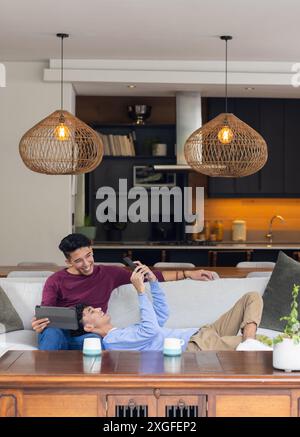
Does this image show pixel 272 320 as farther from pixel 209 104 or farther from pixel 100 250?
pixel 209 104

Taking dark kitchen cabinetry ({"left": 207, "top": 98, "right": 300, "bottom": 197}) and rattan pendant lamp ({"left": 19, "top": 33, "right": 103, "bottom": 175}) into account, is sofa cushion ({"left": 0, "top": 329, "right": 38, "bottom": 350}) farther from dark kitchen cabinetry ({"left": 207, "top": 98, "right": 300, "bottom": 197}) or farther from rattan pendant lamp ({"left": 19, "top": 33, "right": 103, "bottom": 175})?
dark kitchen cabinetry ({"left": 207, "top": 98, "right": 300, "bottom": 197})

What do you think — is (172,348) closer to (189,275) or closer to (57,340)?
(57,340)

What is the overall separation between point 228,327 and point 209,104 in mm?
5270

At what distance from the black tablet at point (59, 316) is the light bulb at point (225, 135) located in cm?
292

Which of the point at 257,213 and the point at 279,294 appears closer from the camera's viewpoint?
the point at 279,294

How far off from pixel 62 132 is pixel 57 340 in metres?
2.55

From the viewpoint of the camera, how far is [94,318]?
439cm

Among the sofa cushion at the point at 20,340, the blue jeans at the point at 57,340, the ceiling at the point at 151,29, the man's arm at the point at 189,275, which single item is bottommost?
the sofa cushion at the point at 20,340

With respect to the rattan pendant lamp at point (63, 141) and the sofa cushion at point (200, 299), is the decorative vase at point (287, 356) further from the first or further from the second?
the rattan pendant lamp at point (63, 141)

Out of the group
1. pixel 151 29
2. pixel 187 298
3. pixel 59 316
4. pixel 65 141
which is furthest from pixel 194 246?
pixel 59 316

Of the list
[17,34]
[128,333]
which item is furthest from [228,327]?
[17,34]

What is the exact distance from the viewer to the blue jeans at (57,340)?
4668 millimetres

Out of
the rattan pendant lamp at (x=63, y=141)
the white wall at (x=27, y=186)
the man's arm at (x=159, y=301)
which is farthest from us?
the white wall at (x=27, y=186)

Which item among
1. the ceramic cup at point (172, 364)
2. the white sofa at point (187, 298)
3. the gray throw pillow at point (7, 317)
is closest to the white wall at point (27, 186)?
the white sofa at point (187, 298)
